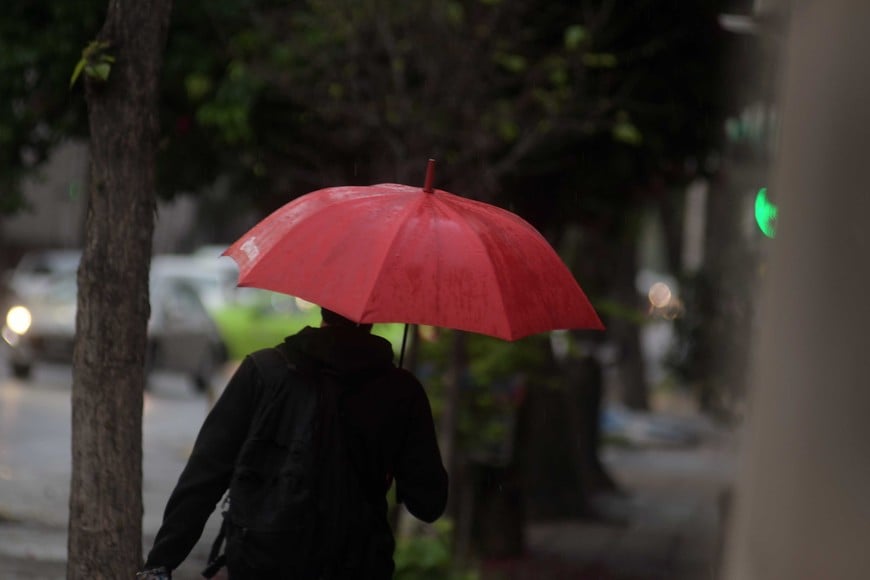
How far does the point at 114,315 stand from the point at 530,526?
8561 mm

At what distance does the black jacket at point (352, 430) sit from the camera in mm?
3850

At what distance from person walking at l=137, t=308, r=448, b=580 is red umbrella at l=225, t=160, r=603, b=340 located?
19 centimetres

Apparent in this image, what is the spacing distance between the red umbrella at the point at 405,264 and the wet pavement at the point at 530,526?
2.19 metres

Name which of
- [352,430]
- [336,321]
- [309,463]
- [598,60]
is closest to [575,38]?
[598,60]

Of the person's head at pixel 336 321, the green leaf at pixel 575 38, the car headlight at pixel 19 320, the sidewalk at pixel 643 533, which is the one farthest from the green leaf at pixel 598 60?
the car headlight at pixel 19 320

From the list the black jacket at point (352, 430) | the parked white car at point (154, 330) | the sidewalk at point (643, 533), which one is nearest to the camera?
the black jacket at point (352, 430)

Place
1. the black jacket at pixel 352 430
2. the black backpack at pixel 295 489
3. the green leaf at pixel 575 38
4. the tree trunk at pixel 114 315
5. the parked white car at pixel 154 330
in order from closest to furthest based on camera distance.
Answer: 1. the black backpack at pixel 295 489
2. the black jacket at pixel 352 430
3. the tree trunk at pixel 114 315
4. the green leaf at pixel 575 38
5. the parked white car at pixel 154 330

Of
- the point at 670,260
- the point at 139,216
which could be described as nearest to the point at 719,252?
the point at 670,260

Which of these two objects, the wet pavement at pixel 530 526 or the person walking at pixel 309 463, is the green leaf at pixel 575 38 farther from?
the person walking at pixel 309 463

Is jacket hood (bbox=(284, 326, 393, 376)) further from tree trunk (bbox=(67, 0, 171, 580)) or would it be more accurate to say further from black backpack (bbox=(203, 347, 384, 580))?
tree trunk (bbox=(67, 0, 171, 580))

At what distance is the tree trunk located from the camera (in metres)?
4.65

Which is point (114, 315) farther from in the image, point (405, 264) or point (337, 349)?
point (405, 264)

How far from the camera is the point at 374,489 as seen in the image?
3967 millimetres

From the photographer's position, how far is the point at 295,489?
12.3 ft
